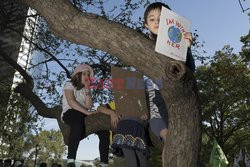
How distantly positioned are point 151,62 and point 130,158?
89 cm

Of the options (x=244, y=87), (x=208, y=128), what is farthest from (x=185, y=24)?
(x=208, y=128)

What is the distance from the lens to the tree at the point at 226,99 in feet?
75.4

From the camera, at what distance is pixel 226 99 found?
24250 mm

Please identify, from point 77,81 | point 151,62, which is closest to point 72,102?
point 77,81

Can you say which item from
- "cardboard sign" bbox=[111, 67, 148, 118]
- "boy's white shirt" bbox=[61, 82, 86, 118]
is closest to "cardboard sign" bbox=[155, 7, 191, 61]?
"cardboard sign" bbox=[111, 67, 148, 118]

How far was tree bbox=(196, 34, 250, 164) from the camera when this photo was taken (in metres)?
23.0

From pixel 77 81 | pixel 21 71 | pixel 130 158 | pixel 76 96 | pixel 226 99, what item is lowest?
pixel 130 158

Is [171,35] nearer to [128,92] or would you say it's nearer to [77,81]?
[128,92]

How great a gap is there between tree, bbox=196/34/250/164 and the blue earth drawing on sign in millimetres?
19343

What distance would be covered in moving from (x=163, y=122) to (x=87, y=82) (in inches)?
60.4

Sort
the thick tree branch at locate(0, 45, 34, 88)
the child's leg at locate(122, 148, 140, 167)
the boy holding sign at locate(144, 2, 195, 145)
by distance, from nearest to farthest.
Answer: the boy holding sign at locate(144, 2, 195, 145) → the child's leg at locate(122, 148, 140, 167) → the thick tree branch at locate(0, 45, 34, 88)

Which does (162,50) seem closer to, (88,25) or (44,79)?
(88,25)

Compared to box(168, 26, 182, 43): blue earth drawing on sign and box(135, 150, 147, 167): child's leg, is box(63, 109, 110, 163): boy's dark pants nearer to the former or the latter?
box(135, 150, 147, 167): child's leg

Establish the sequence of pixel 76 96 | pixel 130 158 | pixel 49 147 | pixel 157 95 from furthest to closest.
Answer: pixel 49 147, pixel 76 96, pixel 157 95, pixel 130 158
